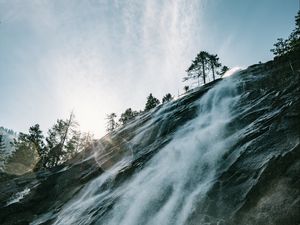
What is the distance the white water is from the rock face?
6cm

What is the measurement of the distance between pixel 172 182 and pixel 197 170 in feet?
4.50

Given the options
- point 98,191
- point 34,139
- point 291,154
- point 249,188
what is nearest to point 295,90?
point 291,154

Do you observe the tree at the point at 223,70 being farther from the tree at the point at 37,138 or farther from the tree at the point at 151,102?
the tree at the point at 37,138

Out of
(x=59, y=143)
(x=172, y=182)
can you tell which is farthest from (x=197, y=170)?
(x=59, y=143)

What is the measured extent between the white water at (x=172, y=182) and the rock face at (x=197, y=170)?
6 cm

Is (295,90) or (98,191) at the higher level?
(295,90)

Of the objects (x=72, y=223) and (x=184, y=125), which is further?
(x=184, y=125)

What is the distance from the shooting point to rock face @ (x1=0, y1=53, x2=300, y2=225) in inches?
381

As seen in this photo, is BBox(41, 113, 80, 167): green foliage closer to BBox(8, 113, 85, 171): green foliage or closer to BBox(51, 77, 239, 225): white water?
BBox(8, 113, 85, 171): green foliage

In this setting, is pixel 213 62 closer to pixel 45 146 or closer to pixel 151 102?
pixel 151 102

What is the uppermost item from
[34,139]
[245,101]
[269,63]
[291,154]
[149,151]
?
[34,139]

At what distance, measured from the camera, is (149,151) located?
17984 millimetres

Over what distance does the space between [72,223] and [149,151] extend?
6455 millimetres

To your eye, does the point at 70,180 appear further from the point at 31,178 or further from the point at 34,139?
the point at 34,139
